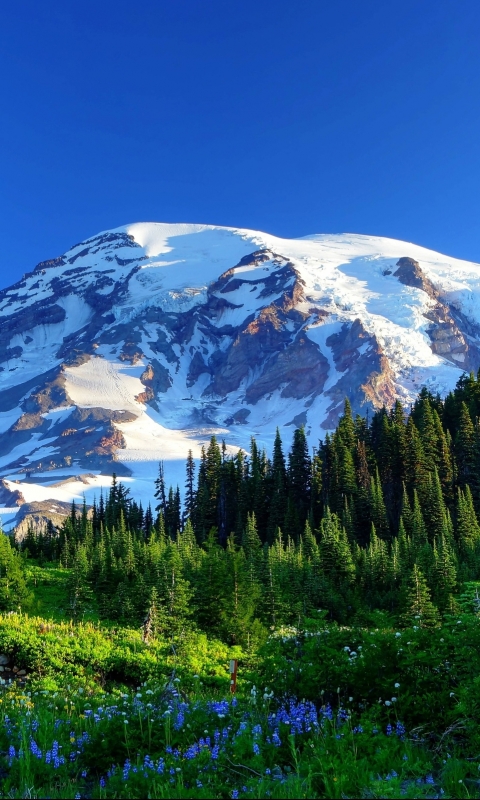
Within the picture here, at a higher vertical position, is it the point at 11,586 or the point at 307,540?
the point at 307,540

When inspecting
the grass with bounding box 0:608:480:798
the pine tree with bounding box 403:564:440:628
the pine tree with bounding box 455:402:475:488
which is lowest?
the pine tree with bounding box 403:564:440:628

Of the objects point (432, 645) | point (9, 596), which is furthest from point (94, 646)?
point (432, 645)

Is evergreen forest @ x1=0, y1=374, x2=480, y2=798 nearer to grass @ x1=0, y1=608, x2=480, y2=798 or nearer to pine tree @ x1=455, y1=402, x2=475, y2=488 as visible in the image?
grass @ x1=0, y1=608, x2=480, y2=798

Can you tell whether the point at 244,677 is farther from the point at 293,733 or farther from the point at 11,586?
the point at 11,586

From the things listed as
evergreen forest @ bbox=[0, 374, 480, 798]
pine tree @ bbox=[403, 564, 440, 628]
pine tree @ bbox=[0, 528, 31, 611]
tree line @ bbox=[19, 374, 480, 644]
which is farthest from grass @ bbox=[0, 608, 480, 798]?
pine tree @ bbox=[403, 564, 440, 628]

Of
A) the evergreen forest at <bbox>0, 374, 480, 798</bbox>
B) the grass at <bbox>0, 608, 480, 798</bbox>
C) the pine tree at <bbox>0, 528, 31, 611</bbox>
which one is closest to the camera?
the grass at <bbox>0, 608, 480, 798</bbox>

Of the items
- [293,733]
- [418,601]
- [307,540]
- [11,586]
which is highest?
[307,540]

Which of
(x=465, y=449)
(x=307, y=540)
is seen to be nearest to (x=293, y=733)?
(x=307, y=540)

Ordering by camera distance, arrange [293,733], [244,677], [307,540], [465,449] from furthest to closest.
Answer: [465,449] → [307,540] → [244,677] → [293,733]

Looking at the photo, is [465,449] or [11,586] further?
[465,449]

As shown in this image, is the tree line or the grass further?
the tree line

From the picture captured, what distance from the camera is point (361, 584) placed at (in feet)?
133

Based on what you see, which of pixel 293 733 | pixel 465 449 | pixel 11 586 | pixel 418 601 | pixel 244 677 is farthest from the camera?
pixel 465 449

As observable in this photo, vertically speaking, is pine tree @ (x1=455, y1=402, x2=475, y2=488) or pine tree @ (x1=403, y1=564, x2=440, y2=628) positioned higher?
pine tree @ (x1=455, y1=402, x2=475, y2=488)
